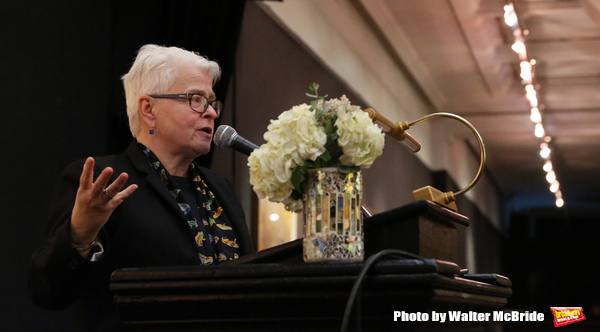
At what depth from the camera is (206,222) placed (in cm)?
229

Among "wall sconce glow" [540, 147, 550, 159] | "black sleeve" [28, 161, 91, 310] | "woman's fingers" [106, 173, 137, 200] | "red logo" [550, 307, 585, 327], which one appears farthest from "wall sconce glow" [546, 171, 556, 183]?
"woman's fingers" [106, 173, 137, 200]

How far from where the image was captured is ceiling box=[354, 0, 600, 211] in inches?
301

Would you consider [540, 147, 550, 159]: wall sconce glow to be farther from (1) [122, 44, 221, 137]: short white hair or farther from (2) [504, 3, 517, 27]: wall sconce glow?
(1) [122, 44, 221, 137]: short white hair

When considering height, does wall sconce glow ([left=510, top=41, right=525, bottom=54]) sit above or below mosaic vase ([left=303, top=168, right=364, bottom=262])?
above

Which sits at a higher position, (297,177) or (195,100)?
(195,100)

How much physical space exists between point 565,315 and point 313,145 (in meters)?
0.78

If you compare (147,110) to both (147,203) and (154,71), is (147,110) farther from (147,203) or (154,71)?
(147,203)

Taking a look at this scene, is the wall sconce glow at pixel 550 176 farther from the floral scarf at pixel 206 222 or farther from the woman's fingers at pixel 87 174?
the woman's fingers at pixel 87 174

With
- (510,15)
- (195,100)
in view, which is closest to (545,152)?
(510,15)

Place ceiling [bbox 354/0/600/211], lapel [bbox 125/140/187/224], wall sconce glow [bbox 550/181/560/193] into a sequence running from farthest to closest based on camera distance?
wall sconce glow [bbox 550/181/560/193]
ceiling [bbox 354/0/600/211]
lapel [bbox 125/140/187/224]

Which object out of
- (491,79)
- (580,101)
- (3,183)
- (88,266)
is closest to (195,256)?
(88,266)

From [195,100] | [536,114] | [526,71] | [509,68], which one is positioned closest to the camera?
[195,100]

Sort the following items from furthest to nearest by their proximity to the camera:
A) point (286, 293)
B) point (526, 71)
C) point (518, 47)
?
point (526, 71) < point (518, 47) < point (286, 293)

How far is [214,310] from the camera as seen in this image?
4.17 feet
